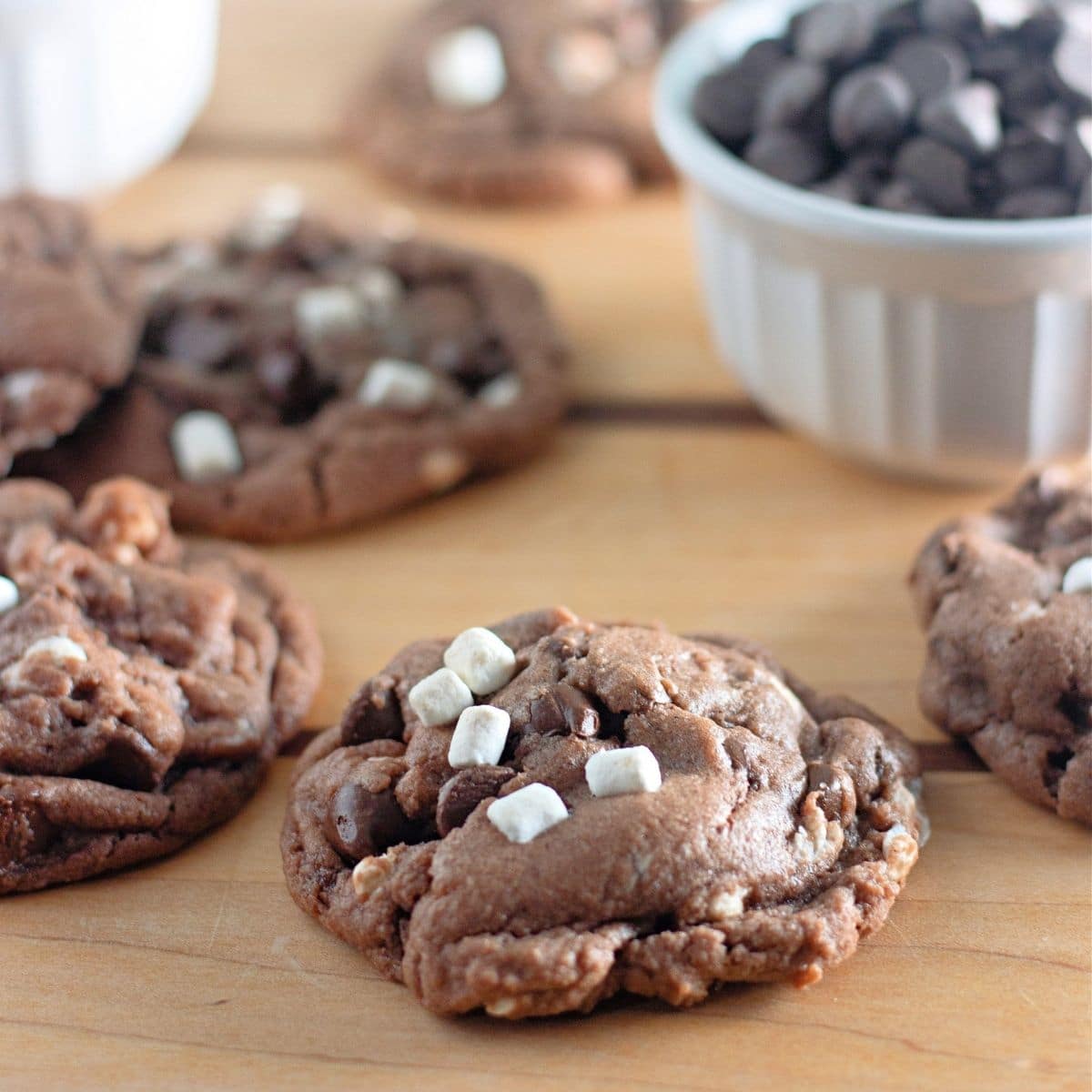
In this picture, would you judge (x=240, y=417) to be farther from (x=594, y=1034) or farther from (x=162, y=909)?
(x=594, y=1034)

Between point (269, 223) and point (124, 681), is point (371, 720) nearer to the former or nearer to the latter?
point (124, 681)

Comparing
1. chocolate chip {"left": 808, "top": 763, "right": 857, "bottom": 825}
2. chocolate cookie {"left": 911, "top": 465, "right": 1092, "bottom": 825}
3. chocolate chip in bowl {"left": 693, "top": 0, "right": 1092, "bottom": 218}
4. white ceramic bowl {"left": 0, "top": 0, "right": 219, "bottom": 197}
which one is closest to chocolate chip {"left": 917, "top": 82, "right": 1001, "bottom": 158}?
chocolate chip in bowl {"left": 693, "top": 0, "right": 1092, "bottom": 218}

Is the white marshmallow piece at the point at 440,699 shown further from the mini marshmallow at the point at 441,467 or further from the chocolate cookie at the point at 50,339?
the chocolate cookie at the point at 50,339

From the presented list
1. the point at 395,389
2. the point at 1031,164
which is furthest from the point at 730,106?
the point at 395,389

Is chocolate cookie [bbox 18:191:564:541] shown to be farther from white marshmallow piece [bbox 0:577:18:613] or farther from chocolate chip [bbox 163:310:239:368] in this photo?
white marshmallow piece [bbox 0:577:18:613]

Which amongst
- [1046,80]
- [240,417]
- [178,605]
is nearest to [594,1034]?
[178,605]

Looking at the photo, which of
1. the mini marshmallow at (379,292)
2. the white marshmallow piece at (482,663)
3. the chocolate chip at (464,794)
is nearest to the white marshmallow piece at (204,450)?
the mini marshmallow at (379,292)
